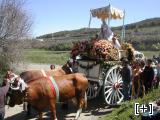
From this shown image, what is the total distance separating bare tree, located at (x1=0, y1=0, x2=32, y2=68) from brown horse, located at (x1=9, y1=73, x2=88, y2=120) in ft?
37.8

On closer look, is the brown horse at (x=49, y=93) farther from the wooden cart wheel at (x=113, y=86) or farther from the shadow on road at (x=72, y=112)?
the wooden cart wheel at (x=113, y=86)

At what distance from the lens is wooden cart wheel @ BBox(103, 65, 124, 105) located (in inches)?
488

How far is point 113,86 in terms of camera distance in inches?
498

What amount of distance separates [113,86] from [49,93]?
113 inches

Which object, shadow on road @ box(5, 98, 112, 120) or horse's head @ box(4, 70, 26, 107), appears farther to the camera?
shadow on road @ box(5, 98, 112, 120)

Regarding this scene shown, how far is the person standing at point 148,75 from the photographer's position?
12.2 m

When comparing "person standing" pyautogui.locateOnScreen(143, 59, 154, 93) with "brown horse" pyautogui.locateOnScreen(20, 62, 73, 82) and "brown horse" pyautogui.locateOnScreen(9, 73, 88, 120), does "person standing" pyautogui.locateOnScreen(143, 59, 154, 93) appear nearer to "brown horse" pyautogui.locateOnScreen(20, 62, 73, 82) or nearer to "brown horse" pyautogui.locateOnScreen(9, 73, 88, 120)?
"brown horse" pyautogui.locateOnScreen(9, 73, 88, 120)

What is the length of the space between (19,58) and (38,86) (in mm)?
13910

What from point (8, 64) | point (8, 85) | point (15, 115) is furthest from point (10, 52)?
point (8, 85)

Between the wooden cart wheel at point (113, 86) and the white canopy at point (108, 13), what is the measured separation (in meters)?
2.42

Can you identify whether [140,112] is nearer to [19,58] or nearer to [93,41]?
[93,41]

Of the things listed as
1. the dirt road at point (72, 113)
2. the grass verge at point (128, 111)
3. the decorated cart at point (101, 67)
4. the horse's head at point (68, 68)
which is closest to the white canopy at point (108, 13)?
the decorated cart at point (101, 67)

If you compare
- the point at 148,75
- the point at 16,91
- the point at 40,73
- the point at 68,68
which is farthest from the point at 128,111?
the point at 68,68

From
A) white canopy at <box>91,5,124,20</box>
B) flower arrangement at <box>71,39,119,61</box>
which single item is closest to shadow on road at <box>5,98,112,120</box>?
flower arrangement at <box>71,39,119,61</box>
